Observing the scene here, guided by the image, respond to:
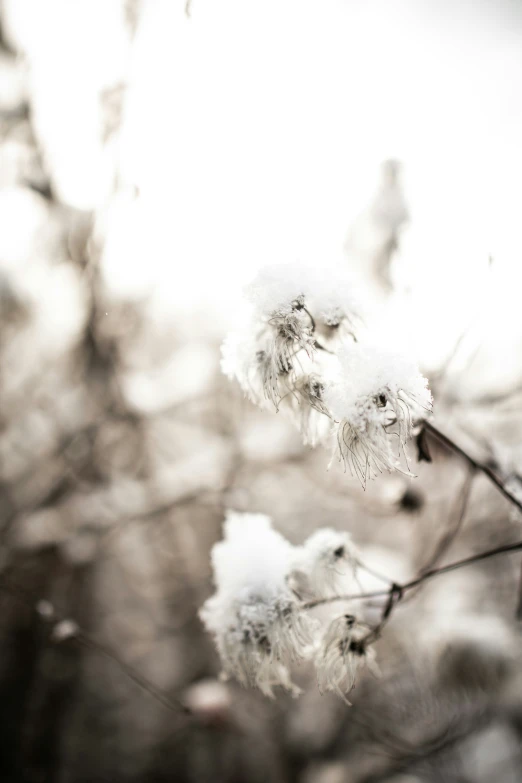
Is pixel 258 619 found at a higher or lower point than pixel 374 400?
lower

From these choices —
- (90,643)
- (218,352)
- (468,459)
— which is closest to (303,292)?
(468,459)

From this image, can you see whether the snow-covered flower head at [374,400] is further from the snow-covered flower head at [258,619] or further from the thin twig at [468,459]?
the snow-covered flower head at [258,619]

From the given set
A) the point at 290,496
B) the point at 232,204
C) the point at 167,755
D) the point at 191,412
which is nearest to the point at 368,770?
the point at 167,755

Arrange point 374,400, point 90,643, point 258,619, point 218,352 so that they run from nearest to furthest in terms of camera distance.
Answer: point 374,400 < point 258,619 < point 218,352 < point 90,643

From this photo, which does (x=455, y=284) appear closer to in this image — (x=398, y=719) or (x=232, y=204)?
(x=232, y=204)

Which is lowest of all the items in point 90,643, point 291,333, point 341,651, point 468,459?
point 90,643

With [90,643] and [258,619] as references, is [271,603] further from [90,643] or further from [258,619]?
[90,643]
